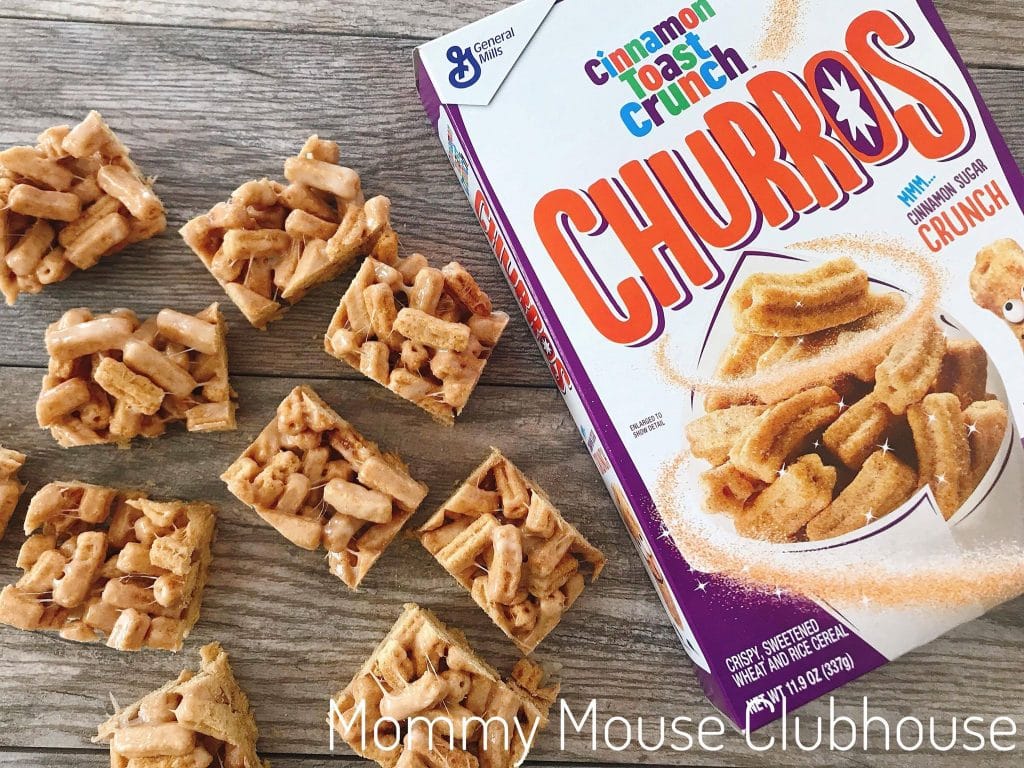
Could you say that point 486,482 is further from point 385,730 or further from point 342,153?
point 342,153

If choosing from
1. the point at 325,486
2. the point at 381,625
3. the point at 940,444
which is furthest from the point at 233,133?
the point at 940,444

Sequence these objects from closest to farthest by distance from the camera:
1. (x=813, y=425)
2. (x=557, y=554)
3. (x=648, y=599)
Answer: (x=813, y=425), (x=557, y=554), (x=648, y=599)

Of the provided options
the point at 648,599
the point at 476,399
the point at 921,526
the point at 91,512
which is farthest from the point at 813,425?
the point at 91,512

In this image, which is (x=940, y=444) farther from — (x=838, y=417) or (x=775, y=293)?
(x=775, y=293)

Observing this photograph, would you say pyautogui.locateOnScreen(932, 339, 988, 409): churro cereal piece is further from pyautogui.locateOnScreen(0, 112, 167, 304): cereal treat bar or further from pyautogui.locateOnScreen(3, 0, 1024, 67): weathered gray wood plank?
pyautogui.locateOnScreen(0, 112, 167, 304): cereal treat bar

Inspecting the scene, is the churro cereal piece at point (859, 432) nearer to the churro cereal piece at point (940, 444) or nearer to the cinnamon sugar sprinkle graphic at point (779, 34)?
the churro cereal piece at point (940, 444)

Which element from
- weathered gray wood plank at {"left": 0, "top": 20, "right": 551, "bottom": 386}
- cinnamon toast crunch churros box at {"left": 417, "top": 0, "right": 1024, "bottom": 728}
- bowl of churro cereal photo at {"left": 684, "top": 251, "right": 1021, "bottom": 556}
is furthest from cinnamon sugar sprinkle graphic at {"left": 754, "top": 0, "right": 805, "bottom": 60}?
weathered gray wood plank at {"left": 0, "top": 20, "right": 551, "bottom": 386}
